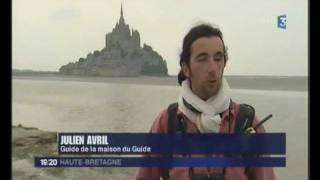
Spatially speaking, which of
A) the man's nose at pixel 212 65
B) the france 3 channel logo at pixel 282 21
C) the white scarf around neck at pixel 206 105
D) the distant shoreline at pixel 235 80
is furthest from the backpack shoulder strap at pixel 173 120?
the france 3 channel logo at pixel 282 21

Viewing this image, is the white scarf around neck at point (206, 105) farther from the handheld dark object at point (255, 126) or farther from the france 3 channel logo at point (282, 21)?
the france 3 channel logo at point (282, 21)

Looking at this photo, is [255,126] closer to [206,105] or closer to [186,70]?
[206,105]

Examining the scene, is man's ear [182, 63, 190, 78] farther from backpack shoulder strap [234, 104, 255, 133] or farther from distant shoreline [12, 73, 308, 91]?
backpack shoulder strap [234, 104, 255, 133]

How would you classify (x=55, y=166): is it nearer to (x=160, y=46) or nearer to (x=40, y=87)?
(x=40, y=87)

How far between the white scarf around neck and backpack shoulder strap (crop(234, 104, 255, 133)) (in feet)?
0.34

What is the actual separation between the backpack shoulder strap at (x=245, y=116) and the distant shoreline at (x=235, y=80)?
14 cm

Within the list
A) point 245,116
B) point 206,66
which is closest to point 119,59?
point 206,66

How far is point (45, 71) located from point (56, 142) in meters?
0.47

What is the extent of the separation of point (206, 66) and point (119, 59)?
575 mm

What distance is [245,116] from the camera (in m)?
3.32

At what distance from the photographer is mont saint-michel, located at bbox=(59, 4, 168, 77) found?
323 centimetres

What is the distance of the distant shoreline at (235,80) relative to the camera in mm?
3234

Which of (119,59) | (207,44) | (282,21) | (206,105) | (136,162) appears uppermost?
(282,21)
